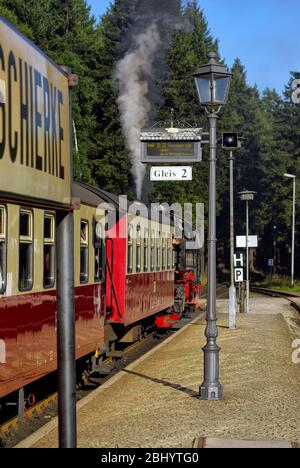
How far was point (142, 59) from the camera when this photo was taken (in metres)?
64.8

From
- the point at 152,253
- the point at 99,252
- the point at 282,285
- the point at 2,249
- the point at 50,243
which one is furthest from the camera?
the point at 282,285

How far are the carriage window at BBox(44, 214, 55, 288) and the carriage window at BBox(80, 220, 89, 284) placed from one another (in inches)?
80.6

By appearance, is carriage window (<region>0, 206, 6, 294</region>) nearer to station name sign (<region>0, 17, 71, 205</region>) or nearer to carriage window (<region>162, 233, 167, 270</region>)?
station name sign (<region>0, 17, 71, 205</region>)

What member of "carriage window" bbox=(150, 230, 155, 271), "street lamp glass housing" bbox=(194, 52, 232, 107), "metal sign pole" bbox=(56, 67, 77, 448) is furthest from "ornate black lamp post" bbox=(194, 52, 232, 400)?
"metal sign pole" bbox=(56, 67, 77, 448)

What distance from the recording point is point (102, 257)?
48.5 feet

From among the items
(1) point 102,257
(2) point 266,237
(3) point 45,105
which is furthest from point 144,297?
(2) point 266,237

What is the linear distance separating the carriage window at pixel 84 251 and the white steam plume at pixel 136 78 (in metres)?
43.4

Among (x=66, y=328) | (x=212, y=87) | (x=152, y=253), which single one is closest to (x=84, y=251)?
(x=212, y=87)

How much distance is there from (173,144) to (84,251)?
2.99m

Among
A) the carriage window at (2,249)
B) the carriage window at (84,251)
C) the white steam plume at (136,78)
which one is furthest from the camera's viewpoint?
the white steam plume at (136,78)

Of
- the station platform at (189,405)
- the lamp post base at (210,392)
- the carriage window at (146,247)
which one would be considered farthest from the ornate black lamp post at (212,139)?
the carriage window at (146,247)

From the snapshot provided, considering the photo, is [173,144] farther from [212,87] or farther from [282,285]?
[282,285]

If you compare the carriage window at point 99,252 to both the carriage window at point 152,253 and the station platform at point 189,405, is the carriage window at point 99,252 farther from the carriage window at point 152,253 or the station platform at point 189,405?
the carriage window at point 152,253

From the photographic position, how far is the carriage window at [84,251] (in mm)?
13078
